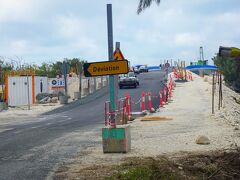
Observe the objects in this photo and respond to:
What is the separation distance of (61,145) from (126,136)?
2.83m

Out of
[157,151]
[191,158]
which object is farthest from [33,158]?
[191,158]

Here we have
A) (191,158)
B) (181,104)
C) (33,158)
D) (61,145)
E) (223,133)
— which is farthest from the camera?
(181,104)

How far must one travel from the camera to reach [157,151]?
12352mm

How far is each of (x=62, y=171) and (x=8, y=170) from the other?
3.93ft

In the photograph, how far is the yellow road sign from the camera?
12203 millimetres

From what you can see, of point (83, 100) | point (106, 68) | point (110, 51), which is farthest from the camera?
point (83, 100)

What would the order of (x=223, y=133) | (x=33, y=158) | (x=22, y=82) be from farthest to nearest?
(x=22, y=82), (x=223, y=133), (x=33, y=158)

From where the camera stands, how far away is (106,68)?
1235 cm

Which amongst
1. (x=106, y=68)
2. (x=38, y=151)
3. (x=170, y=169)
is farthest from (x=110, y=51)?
(x=170, y=169)

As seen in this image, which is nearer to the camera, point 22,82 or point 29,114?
point 29,114

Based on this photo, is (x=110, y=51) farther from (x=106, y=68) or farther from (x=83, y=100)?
(x=83, y=100)

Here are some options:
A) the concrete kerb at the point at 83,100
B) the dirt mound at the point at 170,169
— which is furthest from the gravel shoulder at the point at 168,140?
the concrete kerb at the point at 83,100

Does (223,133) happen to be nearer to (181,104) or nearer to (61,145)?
(61,145)

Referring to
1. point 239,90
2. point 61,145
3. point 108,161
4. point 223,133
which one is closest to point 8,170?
point 108,161
